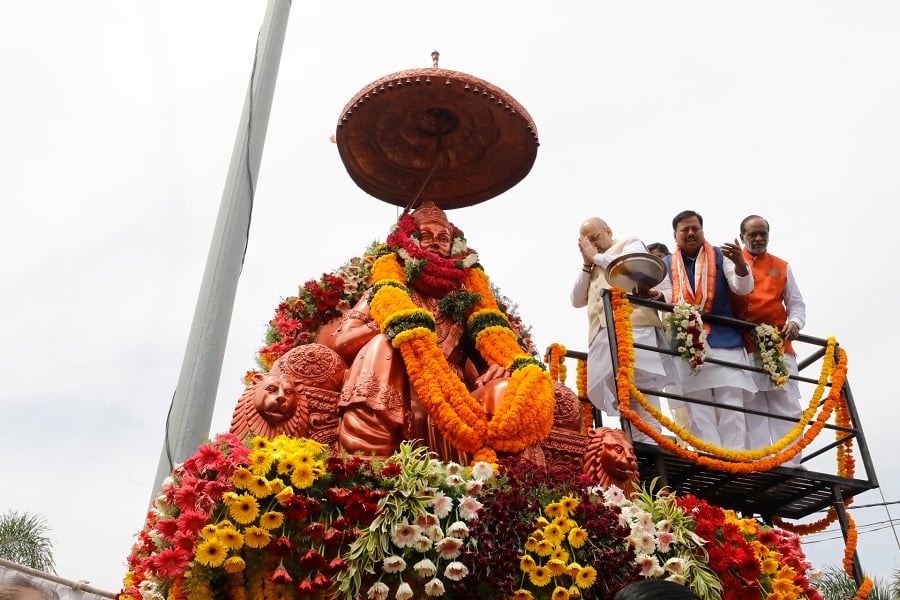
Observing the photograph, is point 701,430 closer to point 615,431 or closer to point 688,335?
point 688,335

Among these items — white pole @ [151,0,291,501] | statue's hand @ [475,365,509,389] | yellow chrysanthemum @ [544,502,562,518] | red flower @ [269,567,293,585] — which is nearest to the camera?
red flower @ [269,567,293,585]

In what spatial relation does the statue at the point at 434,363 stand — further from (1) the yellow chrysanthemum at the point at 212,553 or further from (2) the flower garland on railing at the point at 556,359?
(1) the yellow chrysanthemum at the point at 212,553

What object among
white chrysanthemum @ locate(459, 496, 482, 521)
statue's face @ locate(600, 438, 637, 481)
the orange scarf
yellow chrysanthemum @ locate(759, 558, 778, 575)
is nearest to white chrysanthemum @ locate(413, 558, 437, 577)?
white chrysanthemum @ locate(459, 496, 482, 521)

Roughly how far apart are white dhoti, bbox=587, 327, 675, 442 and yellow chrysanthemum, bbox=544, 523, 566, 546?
256 cm

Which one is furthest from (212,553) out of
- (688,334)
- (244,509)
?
(688,334)

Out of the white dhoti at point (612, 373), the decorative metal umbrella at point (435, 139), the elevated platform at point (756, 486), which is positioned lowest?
the elevated platform at point (756, 486)

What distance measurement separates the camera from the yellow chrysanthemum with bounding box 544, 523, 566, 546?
3.90 meters

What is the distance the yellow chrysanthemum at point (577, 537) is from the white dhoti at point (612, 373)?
2.53 meters

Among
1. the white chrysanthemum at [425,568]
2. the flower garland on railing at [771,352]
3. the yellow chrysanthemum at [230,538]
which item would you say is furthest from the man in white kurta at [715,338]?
the yellow chrysanthemum at [230,538]

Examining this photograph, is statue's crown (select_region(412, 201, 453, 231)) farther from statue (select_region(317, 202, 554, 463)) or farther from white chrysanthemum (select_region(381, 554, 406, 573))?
white chrysanthemum (select_region(381, 554, 406, 573))

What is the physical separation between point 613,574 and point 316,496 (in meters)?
1.46

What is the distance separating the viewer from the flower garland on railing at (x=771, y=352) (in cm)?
640

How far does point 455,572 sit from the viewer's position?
365 cm

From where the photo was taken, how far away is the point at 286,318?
20.5 feet
